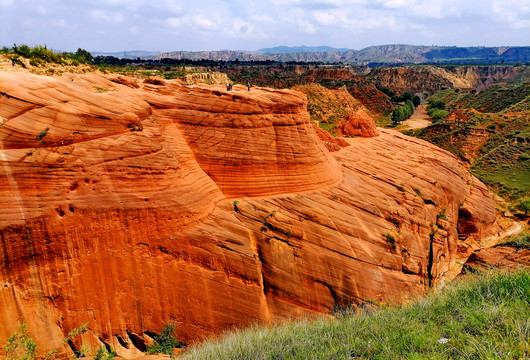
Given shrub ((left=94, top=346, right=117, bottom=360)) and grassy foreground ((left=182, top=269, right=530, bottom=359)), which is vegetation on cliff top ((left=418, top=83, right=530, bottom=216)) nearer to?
grassy foreground ((left=182, top=269, right=530, bottom=359))

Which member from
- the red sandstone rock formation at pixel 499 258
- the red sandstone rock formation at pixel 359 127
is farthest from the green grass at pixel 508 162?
the red sandstone rock formation at pixel 499 258

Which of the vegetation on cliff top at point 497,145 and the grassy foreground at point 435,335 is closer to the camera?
the grassy foreground at point 435,335

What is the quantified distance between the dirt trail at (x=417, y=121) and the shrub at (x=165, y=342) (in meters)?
66.6

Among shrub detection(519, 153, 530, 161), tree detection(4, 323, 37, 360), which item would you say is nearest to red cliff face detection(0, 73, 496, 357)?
tree detection(4, 323, 37, 360)

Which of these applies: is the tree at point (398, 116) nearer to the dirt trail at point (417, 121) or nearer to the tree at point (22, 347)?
the dirt trail at point (417, 121)

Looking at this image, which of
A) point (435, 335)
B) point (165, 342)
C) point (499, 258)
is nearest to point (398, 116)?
point (499, 258)

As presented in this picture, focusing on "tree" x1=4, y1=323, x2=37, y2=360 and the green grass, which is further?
the green grass

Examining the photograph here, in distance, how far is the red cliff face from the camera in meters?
10.2

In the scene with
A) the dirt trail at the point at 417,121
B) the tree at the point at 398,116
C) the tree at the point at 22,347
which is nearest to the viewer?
the tree at the point at 22,347

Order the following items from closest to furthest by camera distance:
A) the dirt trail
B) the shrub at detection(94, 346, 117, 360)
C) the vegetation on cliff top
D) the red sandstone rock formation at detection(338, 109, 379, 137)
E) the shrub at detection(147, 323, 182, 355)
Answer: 1. the shrub at detection(94, 346, 117, 360)
2. the shrub at detection(147, 323, 182, 355)
3. the red sandstone rock formation at detection(338, 109, 379, 137)
4. the vegetation on cliff top
5. the dirt trail

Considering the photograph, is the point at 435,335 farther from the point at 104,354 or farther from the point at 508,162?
the point at 508,162

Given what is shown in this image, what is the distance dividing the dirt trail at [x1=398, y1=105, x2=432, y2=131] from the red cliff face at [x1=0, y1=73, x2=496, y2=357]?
56.3 m

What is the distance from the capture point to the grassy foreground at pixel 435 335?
6.15 m

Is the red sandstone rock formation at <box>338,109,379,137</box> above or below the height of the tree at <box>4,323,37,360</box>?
above
